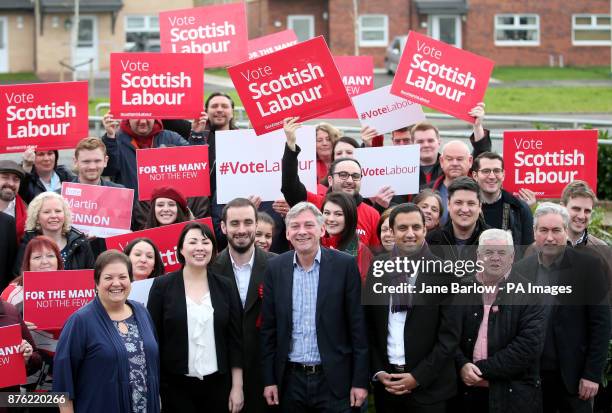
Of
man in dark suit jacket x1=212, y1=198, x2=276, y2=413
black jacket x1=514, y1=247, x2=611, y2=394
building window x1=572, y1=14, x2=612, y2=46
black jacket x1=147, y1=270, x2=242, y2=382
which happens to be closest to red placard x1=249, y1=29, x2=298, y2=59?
man in dark suit jacket x1=212, y1=198, x2=276, y2=413

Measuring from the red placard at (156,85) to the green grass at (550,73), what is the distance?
29.9 metres

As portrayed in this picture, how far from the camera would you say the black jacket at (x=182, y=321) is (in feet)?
25.9

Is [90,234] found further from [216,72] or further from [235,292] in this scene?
[216,72]

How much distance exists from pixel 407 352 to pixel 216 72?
3652 centimetres

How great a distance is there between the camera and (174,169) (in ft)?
33.7

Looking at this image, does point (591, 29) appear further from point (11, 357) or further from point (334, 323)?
point (11, 357)

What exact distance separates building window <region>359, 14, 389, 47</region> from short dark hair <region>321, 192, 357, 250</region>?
38.6 metres

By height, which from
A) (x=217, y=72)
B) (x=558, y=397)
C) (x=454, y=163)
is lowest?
(x=558, y=397)

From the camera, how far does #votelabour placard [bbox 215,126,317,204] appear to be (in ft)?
33.7

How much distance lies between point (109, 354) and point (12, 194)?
2997 mm

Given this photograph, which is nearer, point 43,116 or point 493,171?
point 493,171

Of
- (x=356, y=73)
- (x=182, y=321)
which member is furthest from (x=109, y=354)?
(x=356, y=73)

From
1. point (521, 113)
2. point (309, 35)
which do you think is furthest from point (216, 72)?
point (521, 113)

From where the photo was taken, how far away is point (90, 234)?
388 inches
